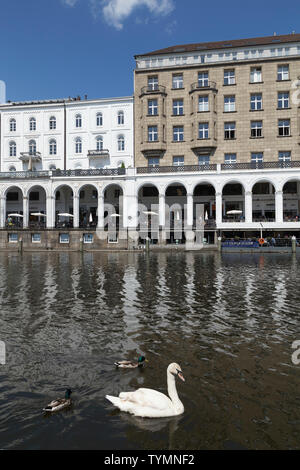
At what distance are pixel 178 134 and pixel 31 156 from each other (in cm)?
2259

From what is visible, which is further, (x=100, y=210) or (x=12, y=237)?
(x=100, y=210)

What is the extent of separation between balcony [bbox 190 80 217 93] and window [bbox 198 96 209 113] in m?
1.18

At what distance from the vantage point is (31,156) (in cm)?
5150

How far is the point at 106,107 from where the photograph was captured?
166 ft

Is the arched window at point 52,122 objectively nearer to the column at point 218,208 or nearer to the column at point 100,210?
the column at point 100,210

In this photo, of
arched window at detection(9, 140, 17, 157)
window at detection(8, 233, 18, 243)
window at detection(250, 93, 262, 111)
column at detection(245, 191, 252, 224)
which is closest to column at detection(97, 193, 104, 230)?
window at detection(8, 233, 18, 243)

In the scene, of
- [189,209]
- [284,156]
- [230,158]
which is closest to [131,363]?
[189,209]

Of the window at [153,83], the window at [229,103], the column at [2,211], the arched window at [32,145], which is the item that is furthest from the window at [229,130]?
the column at [2,211]

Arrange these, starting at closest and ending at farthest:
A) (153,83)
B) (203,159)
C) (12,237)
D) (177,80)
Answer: (12,237) < (203,159) < (177,80) < (153,83)

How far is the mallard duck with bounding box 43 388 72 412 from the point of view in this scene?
5.54 m

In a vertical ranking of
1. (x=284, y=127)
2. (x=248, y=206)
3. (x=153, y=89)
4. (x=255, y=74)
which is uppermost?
(x=255, y=74)

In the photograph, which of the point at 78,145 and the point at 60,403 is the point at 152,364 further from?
the point at 78,145

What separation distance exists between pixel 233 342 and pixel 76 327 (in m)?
4.62
